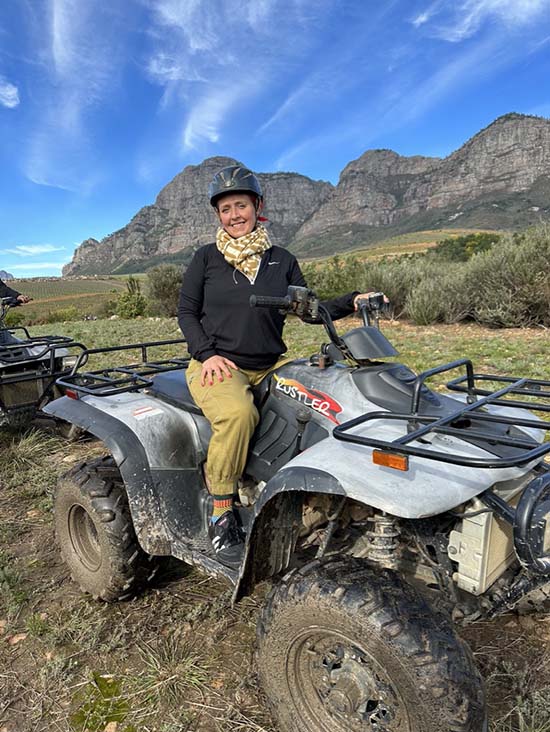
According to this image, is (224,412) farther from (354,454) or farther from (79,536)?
(79,536)

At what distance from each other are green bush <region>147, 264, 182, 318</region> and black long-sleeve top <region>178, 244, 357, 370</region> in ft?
79.8

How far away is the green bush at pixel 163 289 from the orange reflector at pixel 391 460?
84.4ft

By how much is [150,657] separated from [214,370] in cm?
140

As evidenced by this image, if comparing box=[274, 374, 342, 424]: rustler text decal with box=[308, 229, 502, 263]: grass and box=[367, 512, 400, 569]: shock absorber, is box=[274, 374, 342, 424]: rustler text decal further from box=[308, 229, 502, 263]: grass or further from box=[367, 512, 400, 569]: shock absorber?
box=[308, 229, 502, 263]: grass

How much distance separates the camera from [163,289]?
27125 millimetres

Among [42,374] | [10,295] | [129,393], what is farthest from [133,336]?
[129,393]

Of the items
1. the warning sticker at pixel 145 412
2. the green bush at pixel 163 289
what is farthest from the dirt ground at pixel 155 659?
the green bush at pixel 163 289

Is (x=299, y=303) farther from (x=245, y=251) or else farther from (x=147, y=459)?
(x=147, y=459)

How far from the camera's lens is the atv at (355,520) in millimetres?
1605

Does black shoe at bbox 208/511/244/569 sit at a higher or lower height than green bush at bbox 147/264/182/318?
lower

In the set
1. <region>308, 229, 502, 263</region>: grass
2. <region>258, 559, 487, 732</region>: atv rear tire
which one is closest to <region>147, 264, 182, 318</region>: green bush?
<region>258, 559, 487, 732</region>: atv rear tire

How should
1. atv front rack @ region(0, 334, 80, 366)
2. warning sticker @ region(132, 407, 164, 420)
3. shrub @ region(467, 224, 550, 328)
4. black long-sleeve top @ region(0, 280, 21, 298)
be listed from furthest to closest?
shrub @ region(467, 224, 550, 328) → black long-sleeve top @ region(0, 280, 21, 298) → atv front rack @ region(0, 334, 80, 366) → warning sticker @ region(132, 407, 164, 420)

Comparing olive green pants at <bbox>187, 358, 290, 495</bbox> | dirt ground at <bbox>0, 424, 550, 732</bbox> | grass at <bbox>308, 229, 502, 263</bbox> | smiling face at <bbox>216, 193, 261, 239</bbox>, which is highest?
grass at <bbox>308, 229, 502, 263</bbox>

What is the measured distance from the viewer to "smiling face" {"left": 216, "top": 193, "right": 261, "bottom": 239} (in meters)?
2.86
